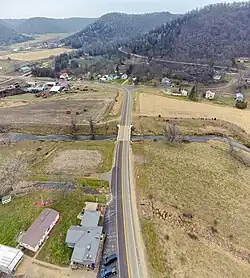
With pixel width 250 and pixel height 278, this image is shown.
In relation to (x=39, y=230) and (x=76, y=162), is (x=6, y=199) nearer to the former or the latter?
(x=39, y=230)

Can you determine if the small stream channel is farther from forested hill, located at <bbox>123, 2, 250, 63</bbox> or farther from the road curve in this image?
forested hill, located at <bbox>123, 2, 250, 63</bbox>

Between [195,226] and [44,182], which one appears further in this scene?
[44,182]

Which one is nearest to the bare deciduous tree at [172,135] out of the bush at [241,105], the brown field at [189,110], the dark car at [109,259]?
the brown field at [189,110]

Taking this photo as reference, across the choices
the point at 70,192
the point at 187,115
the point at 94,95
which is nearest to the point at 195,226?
the point at 70,192

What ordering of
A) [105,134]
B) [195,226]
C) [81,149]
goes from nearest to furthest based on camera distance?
[195,226] < [81,149] < [105,134]

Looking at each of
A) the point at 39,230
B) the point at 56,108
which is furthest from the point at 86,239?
the point at 56,108

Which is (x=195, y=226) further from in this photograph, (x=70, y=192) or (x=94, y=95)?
(x=94, y=95)
